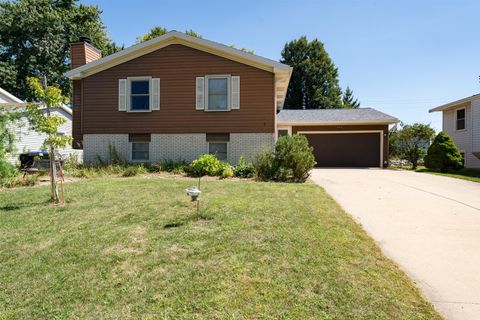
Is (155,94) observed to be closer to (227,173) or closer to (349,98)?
(227,173)

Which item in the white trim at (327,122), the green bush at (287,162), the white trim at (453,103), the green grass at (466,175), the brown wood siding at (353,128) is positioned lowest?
A: the green grass at (466,175)

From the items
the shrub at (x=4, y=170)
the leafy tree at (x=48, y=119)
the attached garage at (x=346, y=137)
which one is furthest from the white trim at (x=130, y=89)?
the attached garage at (x=346, y=137)

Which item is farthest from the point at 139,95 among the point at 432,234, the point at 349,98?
the point at 349,98

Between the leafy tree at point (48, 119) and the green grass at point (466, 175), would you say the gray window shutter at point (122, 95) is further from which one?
the green grass at point (466, 175)

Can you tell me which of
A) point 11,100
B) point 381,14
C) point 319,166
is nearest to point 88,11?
point 11,100

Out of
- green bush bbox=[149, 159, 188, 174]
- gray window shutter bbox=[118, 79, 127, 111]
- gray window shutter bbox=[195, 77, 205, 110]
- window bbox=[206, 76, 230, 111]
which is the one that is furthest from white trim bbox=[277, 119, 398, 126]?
gray window shutter bbox=[118, 79, 127, 111]

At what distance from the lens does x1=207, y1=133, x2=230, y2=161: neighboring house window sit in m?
13.2

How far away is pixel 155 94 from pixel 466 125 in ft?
62.1

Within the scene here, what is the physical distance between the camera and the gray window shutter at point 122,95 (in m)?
13.4

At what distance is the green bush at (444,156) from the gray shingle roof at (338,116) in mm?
2574

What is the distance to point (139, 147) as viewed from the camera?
13633mm

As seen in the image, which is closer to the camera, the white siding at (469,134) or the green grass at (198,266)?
the green grass at (198,266)

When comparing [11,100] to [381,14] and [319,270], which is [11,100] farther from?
[319,270]

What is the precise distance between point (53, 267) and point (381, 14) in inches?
469
